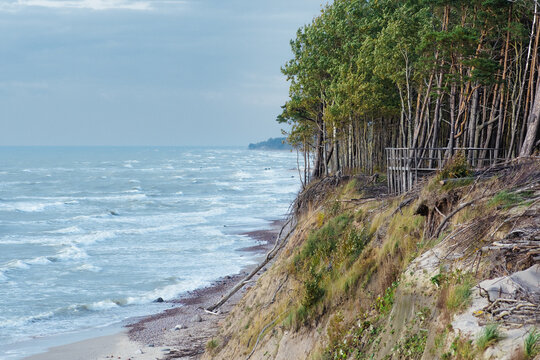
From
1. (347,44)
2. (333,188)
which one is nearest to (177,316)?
(333,188)

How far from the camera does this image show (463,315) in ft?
27.0

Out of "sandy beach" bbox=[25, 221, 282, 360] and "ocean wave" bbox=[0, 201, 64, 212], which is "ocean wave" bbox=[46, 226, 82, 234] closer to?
"ocean wave" bbox=[0, 201, 64, 212]

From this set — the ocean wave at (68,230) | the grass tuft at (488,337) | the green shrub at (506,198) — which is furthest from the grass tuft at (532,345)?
the ocean wave at (68,230)

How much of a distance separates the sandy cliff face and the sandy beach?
443 cm

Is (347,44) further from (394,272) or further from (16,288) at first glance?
(16,288)

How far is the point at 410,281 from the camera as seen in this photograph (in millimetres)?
10430

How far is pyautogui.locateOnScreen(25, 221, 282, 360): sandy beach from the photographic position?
2388cm

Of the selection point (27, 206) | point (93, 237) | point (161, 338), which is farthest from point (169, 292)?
point (27, 206)

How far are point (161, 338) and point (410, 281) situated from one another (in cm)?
1759

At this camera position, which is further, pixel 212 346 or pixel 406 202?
pixel 212 346

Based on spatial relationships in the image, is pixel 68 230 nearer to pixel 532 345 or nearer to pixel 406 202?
pixel 406 202

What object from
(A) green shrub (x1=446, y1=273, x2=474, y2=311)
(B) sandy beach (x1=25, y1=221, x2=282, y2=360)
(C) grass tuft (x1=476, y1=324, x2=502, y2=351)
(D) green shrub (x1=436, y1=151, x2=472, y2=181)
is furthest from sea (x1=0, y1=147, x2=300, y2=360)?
(C) grass tuft (x1=476, y1=324, x2=502, y2=351)

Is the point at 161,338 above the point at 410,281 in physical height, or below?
below

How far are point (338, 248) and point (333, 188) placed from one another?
8.21 meters
